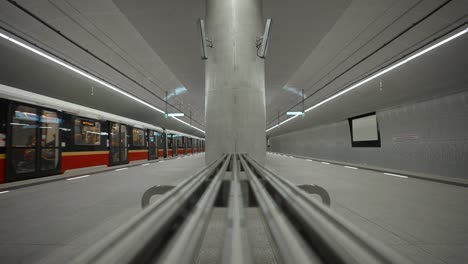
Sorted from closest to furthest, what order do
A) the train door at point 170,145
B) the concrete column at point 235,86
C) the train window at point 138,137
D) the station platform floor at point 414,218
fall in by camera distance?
1. the station platform floor at point 414,218
2. the concrete column at point 235,86
3. the train window at point 138,137
4. the train door at point 170,145

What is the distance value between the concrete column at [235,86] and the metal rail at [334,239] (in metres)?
2.35

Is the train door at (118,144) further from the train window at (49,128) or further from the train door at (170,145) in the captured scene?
the train door at (170,145)

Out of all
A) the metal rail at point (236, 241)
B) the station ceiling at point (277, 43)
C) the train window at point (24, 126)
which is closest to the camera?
the metal rail at point (236, 241)

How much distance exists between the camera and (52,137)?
598cm

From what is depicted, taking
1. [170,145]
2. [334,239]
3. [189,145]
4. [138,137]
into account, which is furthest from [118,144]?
[189,145]

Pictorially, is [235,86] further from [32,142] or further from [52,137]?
[52,137]

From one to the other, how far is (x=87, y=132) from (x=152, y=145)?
5040 millimetres

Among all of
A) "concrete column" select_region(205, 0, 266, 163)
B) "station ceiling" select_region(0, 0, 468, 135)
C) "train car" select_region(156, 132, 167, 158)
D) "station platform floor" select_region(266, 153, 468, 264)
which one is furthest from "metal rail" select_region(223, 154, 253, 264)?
"train car" select_region(156, 132, 167, 158)

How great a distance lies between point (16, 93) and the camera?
502cm

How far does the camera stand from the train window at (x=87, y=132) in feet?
22.7

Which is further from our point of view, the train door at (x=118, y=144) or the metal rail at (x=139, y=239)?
the train door at (x=118, y=144)

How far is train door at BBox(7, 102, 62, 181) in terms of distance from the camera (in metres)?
4.94

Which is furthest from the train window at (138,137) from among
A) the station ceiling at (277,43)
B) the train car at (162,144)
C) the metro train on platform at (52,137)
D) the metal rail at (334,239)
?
the metal rail at (334,239)

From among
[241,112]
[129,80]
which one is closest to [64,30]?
[129,80]
